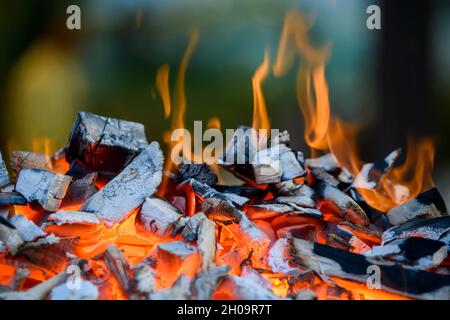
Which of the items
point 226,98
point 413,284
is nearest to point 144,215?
point 413,284

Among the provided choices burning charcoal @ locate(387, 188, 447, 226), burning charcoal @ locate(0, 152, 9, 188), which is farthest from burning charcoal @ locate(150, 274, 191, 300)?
burning charcoal @ locate(387, 188, 447, 226)

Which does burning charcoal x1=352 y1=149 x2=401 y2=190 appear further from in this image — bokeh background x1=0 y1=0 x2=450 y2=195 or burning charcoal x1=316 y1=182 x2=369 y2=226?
bokeh background x1=0 y1=0 x2=450 y2=195

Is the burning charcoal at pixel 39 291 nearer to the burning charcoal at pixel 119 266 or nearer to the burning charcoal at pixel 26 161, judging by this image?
the burning charcoal at pixel 119 266

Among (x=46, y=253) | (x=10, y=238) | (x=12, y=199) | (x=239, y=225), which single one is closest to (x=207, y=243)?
(x=239, y=225)

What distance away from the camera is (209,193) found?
61.7 inches

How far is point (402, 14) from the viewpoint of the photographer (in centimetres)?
282

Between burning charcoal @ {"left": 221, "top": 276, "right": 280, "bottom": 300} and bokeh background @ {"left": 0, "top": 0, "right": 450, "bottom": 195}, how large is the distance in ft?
7.00

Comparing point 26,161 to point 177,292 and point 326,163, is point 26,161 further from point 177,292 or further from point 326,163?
point 326,163

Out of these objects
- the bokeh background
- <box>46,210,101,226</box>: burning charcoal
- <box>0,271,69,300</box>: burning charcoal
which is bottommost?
<box>0,271,69,300</box>: burning charcoal

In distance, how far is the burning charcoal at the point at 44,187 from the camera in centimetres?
150

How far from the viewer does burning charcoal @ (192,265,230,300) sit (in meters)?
1.14

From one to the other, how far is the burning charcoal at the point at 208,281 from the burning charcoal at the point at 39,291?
1.10 feet

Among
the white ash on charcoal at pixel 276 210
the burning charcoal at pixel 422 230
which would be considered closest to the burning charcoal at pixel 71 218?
the white ash on charcoal at pixel 276 210

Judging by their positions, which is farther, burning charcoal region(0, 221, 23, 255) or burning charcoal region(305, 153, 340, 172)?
burning charcoal region(305, 153, 340, 172)
